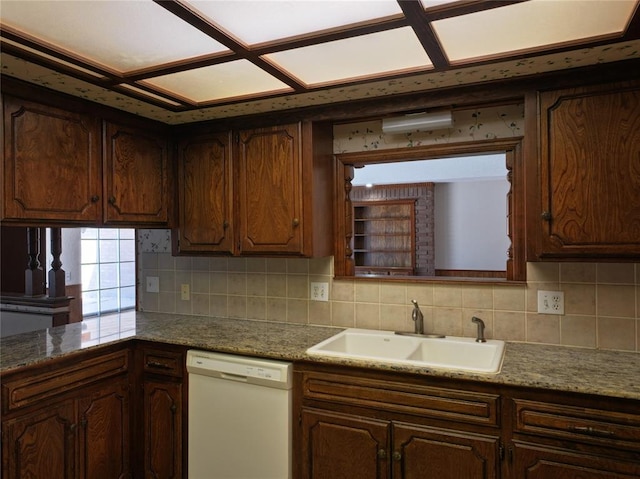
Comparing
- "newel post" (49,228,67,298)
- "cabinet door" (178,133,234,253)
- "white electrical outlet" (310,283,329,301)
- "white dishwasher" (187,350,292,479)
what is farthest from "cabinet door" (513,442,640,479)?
"newel post" (49,228,67,298)

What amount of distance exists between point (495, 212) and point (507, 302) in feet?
17.1

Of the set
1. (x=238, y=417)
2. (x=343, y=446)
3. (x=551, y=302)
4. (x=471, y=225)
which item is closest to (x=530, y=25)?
(x=551, y=302)

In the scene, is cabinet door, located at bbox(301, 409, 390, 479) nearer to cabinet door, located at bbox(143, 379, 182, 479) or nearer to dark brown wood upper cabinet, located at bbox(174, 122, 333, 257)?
cabinet door, located at bbox(143, 379, 182, 479)

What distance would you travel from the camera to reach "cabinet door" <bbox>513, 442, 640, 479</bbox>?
60.2 inches

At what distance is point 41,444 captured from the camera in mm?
1967

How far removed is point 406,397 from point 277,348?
66cm

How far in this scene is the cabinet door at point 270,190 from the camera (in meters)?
2.44

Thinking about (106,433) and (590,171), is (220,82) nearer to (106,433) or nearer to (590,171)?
(590,171)

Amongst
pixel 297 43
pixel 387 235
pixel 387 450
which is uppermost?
pixel 297 43

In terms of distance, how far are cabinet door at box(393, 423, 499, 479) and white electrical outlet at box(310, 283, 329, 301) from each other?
958 mm

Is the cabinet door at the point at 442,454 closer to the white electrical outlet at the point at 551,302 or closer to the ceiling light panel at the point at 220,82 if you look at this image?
the white electrical outlet at the point at 551,302

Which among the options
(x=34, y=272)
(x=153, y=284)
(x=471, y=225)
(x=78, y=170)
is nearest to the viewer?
(x=78, y=170)

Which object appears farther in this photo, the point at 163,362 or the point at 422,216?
the point at 422,216

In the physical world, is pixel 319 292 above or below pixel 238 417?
above
